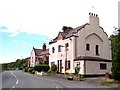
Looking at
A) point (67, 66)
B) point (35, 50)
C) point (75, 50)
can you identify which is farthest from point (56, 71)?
point (35, 50)

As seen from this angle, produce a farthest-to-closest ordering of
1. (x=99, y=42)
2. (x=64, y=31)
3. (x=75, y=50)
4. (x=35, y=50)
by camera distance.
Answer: (x=35, y=50) < (x=64, y=31) < (x=99, y=42) < (x=75, y=50)

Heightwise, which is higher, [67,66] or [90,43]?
[90,43]

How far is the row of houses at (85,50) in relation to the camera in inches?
1838

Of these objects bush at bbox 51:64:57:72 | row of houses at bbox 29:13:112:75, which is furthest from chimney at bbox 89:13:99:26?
bush at bbox 51:64:57:72

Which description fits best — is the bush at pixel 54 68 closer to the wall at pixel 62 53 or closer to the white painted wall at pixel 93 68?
the wall at pixel 62 53

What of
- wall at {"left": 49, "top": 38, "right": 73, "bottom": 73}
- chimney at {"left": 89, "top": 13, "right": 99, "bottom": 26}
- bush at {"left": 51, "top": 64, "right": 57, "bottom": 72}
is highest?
chimney at {"left": 89, "top": 13, "right": 99, "bottom": 26}

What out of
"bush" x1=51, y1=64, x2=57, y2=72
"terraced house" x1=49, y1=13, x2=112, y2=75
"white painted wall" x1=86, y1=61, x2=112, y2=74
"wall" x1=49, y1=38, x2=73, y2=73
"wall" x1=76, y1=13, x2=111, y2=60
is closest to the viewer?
"white painted wall" x1=86, y1=61, x2=112, y2=74

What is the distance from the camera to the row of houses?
4669cm

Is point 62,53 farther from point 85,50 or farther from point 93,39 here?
point 93,39

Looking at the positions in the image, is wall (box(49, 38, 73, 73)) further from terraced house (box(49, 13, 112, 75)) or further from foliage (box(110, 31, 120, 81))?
foliage (box(110, 31, 120, 81))

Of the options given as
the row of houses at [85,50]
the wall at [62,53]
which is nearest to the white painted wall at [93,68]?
the row of houses at [85,50]

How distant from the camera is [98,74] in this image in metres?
47.2

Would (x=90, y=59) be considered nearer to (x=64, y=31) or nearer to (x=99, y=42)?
(x=99, y=42)

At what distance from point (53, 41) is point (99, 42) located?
10461 millimetres
